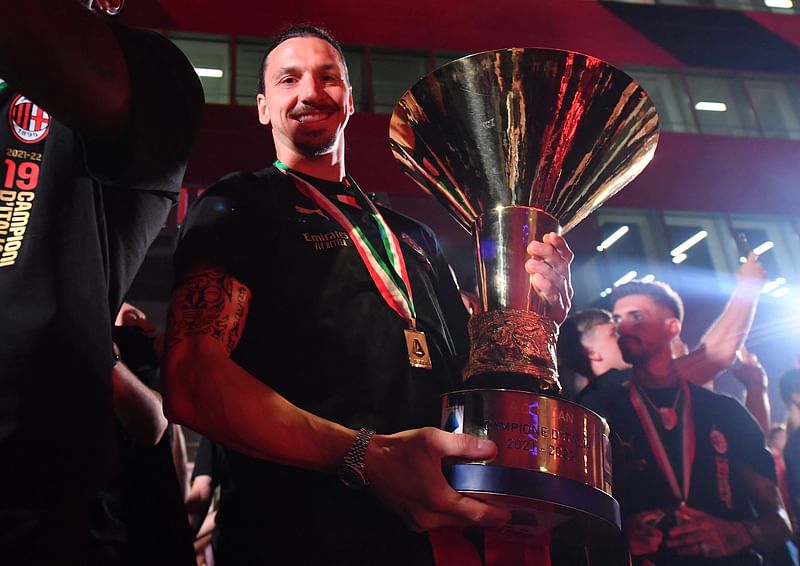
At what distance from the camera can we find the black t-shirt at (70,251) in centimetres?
86

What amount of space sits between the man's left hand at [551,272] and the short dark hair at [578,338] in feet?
9.18

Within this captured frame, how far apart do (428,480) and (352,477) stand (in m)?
0.13

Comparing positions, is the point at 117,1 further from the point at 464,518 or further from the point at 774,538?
the point at 774,538

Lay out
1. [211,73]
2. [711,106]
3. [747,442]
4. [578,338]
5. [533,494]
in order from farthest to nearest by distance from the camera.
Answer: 1. [711,106]
2. [211,73]
3. [578,338]
4. [747,442]
5. [533,494]

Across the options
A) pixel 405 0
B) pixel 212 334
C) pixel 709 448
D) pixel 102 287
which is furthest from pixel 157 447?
pixel 405 0

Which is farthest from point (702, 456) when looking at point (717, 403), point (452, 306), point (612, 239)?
point (612, 239)

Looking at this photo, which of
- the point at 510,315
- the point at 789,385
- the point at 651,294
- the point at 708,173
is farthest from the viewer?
the point at 708,173

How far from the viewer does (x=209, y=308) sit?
1.19 meters

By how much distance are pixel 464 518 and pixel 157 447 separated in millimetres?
1052

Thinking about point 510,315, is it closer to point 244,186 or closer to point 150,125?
point 244,186

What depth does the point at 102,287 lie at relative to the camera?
3.22ft

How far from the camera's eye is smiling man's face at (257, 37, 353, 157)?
5.21 feet

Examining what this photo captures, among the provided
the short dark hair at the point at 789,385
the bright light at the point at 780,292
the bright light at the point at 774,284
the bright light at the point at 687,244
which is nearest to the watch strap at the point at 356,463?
the short dark hair at the point at 789,385

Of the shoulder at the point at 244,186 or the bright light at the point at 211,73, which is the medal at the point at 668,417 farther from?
the bright light at the point at 211,73
